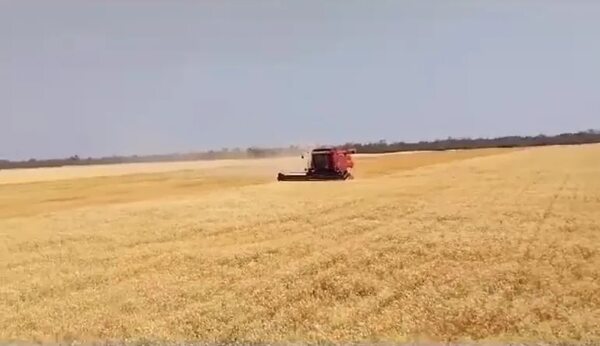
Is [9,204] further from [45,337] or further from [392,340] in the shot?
[392,340]

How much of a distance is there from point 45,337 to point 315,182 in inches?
916

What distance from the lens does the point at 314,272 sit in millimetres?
11148

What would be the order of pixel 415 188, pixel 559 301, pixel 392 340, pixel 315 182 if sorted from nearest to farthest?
pixel 392 340 < pixel 559 301 < pixel 415 188 < pixel 315 182

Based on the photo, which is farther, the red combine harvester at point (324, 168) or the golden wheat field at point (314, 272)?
the red combine harvester at point (324, 168)

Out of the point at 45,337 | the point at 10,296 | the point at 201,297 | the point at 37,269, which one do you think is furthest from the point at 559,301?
the point at 37,269

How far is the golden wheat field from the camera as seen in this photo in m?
8.40

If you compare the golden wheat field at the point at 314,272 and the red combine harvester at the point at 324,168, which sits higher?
the red combine harvester at the point at 324,168

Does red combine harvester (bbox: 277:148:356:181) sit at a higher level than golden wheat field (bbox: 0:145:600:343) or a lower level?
higher

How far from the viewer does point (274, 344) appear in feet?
25.2

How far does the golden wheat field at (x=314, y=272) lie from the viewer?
8.40m

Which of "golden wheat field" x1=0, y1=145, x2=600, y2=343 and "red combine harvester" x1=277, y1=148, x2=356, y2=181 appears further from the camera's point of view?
"red combine harvester" x1=277, y1=148, x2=356, y2=181

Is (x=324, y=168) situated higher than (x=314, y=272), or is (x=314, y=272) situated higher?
(x=324, y=168)

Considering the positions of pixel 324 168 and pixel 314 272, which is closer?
pixel 314 272

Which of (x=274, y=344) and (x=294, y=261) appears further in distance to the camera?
(x=294, y=261)
